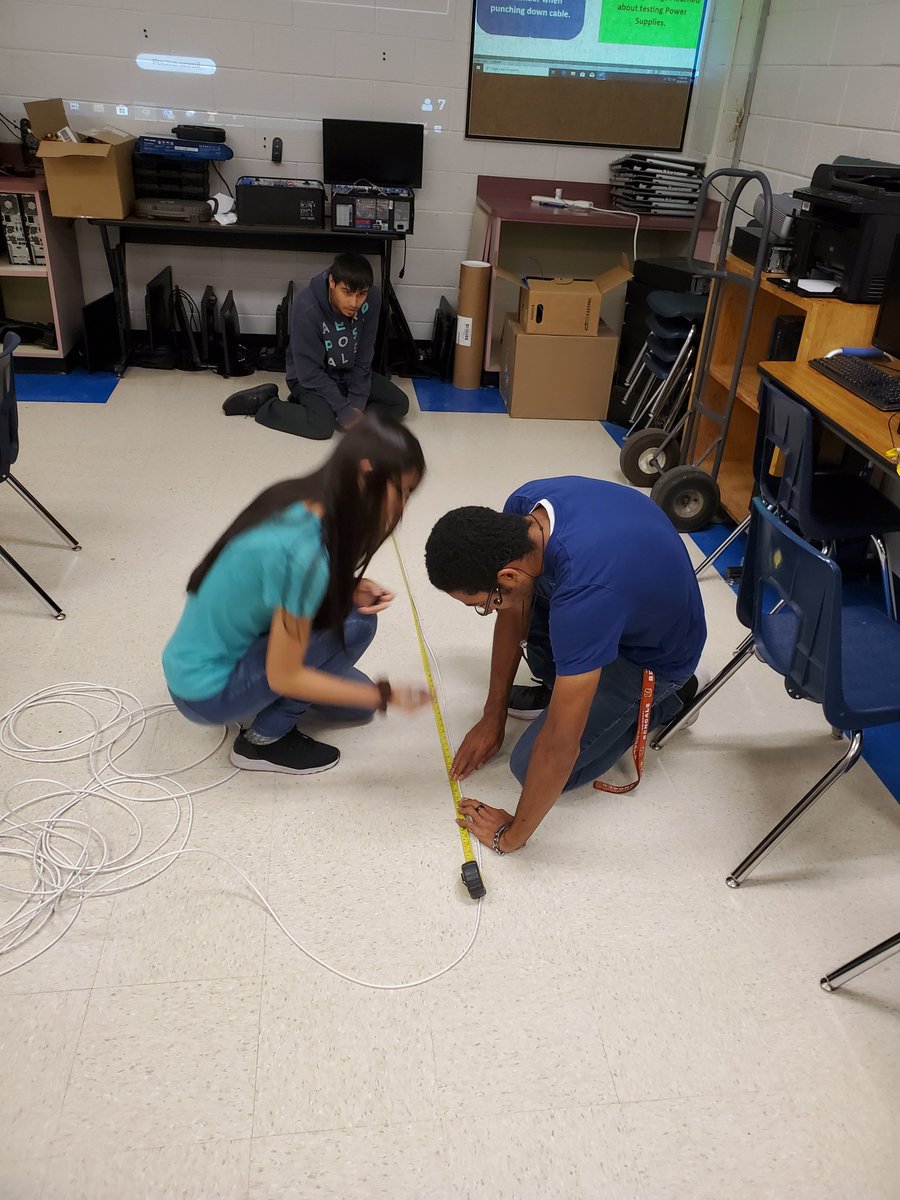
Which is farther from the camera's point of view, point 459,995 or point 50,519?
point 50,519

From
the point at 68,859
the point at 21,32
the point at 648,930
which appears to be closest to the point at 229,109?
the point at 21,32

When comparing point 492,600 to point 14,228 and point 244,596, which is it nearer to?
point 244,596

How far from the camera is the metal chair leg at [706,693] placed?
2.18 m

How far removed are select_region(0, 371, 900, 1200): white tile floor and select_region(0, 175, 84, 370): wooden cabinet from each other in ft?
8.69

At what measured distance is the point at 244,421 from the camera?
4.18 meters

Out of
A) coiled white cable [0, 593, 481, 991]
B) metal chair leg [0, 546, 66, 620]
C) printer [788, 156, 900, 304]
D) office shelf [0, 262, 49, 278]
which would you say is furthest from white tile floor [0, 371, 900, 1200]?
office shelf [0, 262, 49, 278]

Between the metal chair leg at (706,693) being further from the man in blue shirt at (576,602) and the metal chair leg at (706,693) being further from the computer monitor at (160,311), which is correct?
the computer monitor at (160,311)

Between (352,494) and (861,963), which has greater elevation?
(352,494)

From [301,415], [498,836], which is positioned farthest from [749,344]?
[498,836]

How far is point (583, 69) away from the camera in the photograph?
4.58 m

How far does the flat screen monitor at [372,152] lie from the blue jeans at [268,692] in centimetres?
332

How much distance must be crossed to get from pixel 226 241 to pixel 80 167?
0.75 m

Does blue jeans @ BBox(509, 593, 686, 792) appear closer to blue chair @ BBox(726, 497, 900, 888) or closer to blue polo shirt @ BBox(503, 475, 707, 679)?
blue polo shirt @ BBox(503, 475, 707, 679)

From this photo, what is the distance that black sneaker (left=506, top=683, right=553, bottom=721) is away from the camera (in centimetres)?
234
